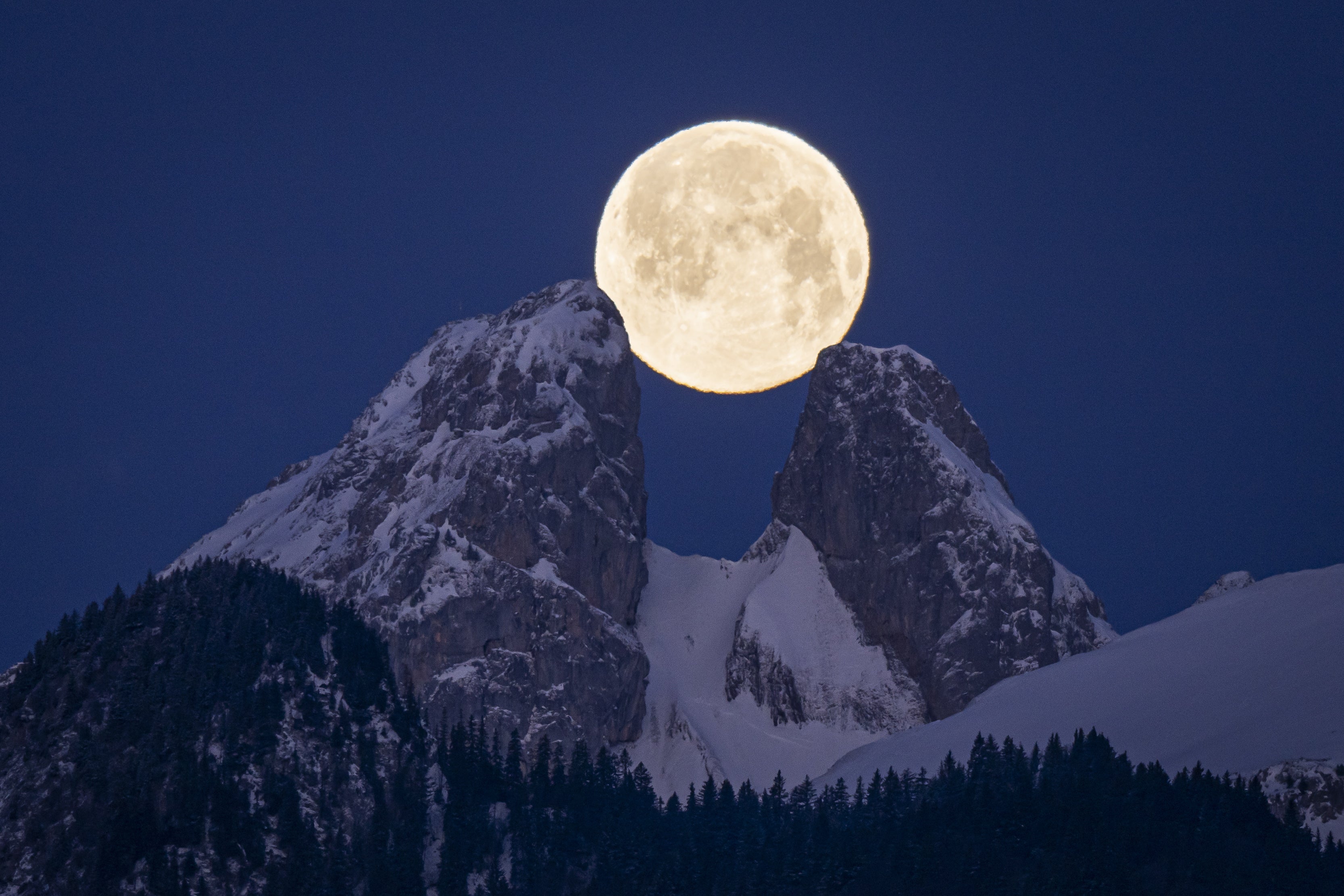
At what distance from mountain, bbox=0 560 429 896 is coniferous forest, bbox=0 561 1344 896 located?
185mm

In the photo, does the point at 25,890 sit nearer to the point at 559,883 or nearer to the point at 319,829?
the point at 319,829

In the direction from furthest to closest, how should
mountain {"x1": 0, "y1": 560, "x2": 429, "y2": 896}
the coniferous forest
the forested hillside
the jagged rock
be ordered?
the jagged rock
the forested hillside
the coniferous forest
mountain {"x1": 0, "y1": 560, "x2": 429, "y2": 896}

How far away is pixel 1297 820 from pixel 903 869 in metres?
34.8

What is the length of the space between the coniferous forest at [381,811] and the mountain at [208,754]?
0.61ft

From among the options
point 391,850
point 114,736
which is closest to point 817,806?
point 391,850

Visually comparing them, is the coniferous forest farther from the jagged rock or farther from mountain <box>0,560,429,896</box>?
the jagged rock

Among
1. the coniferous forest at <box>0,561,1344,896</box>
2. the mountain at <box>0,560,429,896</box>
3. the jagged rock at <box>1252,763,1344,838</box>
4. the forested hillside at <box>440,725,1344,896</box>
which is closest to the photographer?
the mountain at <box>0,560,429,896</box>

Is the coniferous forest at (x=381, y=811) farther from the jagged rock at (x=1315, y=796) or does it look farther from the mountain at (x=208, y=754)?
the jagged rock at (x=1315, y=796)

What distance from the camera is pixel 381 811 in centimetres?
17425

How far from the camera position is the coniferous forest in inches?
6531

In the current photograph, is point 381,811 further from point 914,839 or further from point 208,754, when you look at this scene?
point 914,839

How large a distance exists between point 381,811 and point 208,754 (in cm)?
1384

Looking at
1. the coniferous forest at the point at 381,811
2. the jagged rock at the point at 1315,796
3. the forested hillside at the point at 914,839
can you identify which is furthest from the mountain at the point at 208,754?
the jagged rock at the point at 1315,796

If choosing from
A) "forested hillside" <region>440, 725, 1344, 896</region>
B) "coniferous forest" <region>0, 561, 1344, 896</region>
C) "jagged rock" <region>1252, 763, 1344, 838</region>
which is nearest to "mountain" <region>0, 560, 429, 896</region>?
"coniferous forest" <region>0, 561, 1344, 896</region>
